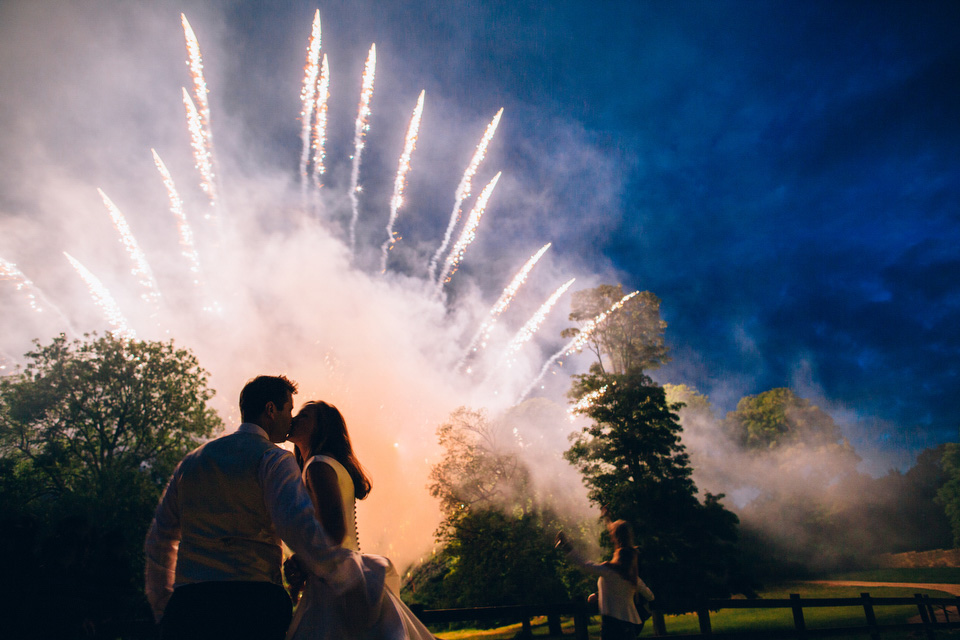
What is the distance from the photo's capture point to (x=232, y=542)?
7.34ft

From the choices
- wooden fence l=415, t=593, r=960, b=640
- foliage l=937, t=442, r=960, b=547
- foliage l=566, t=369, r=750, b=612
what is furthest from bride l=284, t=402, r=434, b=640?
foliage l=937, t=442, r=960, b=547

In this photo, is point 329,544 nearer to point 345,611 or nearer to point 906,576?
point 345,611

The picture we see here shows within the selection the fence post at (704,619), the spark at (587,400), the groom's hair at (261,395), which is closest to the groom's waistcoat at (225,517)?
the groom's hair at (261,395)

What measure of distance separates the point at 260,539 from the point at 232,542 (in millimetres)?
129

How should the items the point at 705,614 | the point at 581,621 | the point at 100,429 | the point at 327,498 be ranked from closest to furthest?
the point at 327,498
the point at 581,621
the point at 705,614
the point at 100,429

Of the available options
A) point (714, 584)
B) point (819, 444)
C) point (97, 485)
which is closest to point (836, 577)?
point (819, 444)

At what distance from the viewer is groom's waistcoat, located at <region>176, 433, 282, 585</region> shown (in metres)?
2.21

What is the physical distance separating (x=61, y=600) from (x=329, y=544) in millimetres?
4504

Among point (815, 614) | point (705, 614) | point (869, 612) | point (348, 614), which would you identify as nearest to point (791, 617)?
point (815, 614)

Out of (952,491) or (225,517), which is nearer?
(225,517)

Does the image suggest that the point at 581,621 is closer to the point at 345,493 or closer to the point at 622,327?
the point at 345,493

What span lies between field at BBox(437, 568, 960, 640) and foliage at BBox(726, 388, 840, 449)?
11.0 meters

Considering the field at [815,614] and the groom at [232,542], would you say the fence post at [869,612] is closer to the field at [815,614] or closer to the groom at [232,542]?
the field at [815,614]

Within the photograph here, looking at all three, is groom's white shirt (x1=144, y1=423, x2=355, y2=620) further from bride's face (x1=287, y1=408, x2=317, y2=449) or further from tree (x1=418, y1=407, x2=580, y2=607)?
tree (x1=418, y1=407, x2=580, y2=607)
